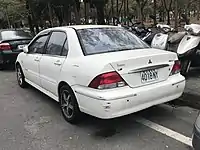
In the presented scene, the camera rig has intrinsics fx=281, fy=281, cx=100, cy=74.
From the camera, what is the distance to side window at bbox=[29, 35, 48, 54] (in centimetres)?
547

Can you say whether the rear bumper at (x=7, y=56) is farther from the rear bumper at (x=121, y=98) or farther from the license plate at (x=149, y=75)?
the license plate at (x=149, y=75)

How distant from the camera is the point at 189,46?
20.5 ft

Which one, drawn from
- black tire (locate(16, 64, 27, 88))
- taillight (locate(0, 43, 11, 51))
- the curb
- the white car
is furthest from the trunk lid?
taillight (locate(0, 43, 11, 51))

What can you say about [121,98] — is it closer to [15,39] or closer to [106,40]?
[106,40]

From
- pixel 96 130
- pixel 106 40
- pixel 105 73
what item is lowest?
pixel 96 130

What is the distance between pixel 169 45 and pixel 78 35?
3115 mm

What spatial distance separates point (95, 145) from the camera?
362cm

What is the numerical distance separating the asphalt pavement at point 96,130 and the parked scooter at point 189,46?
5.70ft

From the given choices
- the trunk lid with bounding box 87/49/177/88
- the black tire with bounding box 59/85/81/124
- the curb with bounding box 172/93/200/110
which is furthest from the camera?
the curb with bounding box 172/93/200/110

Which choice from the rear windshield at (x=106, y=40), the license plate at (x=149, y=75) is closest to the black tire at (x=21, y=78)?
the rear windshield at (x=106, y=40)

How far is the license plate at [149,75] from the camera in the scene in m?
3.84

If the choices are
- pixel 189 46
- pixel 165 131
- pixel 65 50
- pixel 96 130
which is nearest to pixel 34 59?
pixel 65 50

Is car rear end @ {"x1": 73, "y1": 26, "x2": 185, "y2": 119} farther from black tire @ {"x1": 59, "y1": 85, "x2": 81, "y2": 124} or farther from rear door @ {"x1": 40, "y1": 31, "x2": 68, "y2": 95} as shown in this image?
rear door @ {"x1": 40, "y1": 31, "x2": 68, "y2": 95}

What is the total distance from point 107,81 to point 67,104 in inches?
43.7
